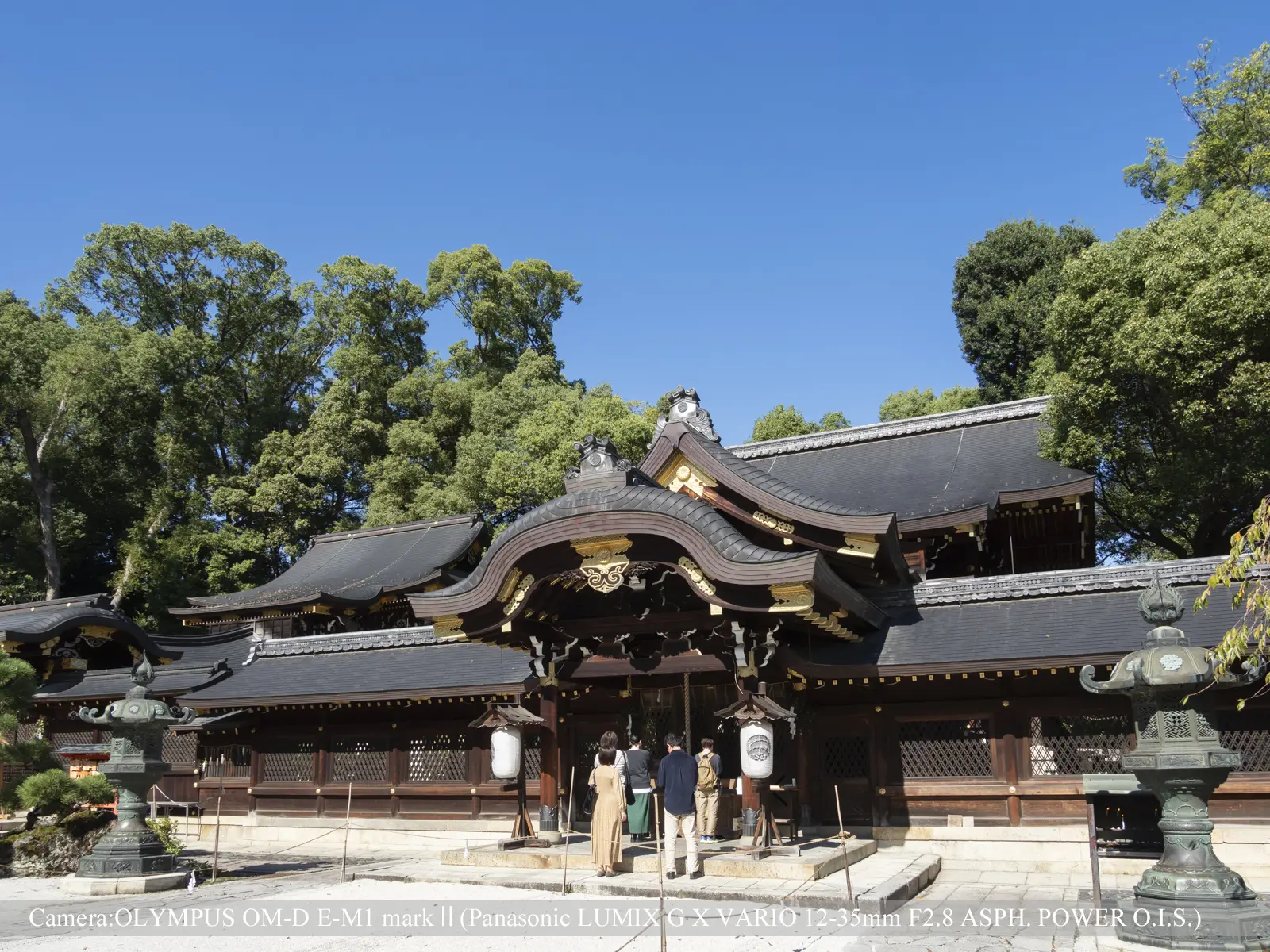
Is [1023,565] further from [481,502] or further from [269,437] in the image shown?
[269,437]

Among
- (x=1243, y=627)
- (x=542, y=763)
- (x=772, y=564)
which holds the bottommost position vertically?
(x=542, y=763)

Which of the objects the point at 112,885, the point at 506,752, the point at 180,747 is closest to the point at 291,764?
the point at 180,747

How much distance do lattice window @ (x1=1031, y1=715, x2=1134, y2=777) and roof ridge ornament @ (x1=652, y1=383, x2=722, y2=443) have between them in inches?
263

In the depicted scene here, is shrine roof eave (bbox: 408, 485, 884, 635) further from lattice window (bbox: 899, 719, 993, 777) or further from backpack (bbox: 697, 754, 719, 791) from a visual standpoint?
lattice window (bbox: 899, 719, 993, 777)

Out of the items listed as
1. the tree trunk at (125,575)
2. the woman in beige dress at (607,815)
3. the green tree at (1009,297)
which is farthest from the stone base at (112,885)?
the green tree at (1009,297)

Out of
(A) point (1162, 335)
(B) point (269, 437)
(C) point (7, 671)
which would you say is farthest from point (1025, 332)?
(C) point (7, 671)

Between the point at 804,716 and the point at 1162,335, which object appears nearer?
the point at 804,716

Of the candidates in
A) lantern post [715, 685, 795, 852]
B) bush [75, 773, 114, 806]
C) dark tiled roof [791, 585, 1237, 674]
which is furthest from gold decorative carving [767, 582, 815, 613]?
bush [75, 773, 114, 806]

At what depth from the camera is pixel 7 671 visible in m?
14.6

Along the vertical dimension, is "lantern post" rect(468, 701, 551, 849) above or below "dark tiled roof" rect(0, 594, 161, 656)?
below

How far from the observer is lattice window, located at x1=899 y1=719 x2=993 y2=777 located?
13812 mm

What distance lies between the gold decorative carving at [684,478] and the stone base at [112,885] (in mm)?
8961

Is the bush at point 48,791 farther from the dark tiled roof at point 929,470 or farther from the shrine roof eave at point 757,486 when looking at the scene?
the dark tiled roof at point 929,470

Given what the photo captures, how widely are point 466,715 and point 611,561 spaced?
6.11 meters
